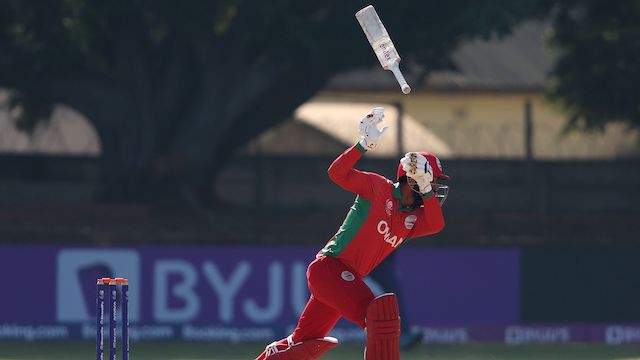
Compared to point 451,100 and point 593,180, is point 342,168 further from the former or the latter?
point 451,100

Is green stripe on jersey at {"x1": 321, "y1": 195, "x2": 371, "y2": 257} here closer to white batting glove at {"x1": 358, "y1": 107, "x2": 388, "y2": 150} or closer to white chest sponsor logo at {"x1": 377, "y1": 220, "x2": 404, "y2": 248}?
white chest sponsor logo at {"x1": 377, "y1": 220, "x2": 404, "y2": 248}

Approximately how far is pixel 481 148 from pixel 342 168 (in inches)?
508

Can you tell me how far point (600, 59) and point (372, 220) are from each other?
43.0 feet

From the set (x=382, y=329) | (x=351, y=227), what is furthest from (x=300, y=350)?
(x=351, y=227)

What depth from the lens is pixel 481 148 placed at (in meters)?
20.8

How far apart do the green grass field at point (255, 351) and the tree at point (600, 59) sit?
6679 millimetres

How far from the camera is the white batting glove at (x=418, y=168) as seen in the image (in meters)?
8.10

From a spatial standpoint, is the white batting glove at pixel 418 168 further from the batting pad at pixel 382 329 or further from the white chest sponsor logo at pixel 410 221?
the batting pad at pixel 382 329

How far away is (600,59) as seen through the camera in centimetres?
2073

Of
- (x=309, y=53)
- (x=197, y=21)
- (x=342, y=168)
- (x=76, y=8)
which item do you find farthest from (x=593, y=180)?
(x=342, y=168)

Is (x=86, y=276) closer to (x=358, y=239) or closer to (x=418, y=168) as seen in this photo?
(x=358, y=239)

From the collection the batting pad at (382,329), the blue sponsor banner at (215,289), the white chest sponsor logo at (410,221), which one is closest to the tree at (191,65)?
the blue sponsor banner at (215,289)

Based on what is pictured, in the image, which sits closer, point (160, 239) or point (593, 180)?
point (160, 239)

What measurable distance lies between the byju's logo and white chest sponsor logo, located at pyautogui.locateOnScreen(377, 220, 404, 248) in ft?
21.3
